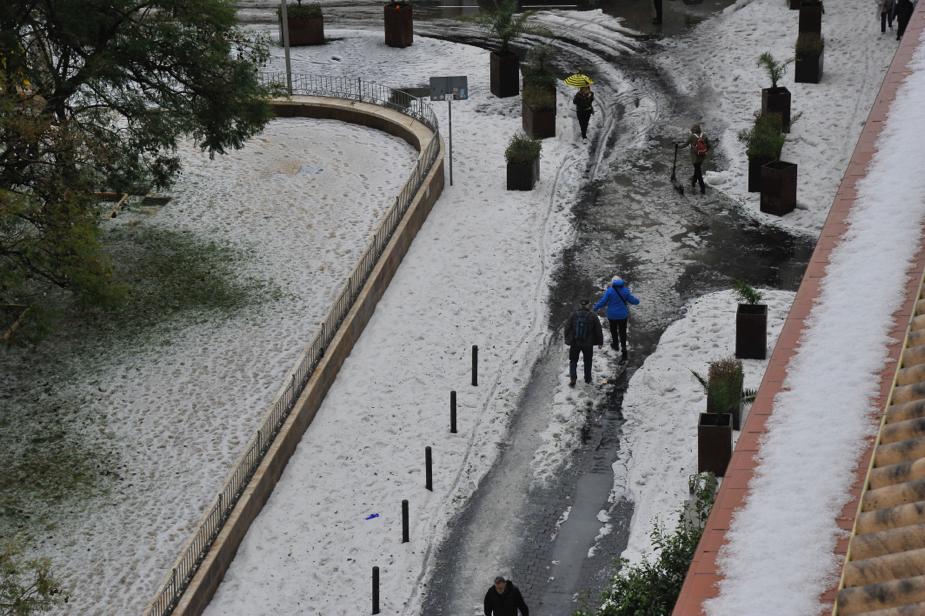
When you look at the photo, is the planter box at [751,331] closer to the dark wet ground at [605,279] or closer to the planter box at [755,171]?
the dark wet ground at [605,279]

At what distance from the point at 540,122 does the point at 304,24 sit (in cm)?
1019

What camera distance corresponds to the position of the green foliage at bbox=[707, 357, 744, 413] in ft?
64.4

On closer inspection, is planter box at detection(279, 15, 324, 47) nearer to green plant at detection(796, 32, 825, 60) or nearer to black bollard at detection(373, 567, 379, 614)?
green plant at detection(796, 32, 825, 60)

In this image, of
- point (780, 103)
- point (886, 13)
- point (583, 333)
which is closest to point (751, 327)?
point (583, 333)

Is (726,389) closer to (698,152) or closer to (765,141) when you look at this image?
(765,141)

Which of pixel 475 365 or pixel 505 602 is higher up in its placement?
pixel 475 365

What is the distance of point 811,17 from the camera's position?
115 feet

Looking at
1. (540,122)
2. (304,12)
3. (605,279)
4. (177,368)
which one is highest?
(304,12)

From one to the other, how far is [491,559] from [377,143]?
1676 centimetres

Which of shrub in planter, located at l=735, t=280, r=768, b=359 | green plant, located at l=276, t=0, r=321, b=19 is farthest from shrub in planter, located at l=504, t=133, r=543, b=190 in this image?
green plant, located at l=276, t=0, r=321, b=19

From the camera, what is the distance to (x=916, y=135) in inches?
663

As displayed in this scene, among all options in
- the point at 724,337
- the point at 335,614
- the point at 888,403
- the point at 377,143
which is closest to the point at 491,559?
the point at 335,614

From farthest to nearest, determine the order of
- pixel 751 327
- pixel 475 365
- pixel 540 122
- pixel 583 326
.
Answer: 1. pixel 540 122
2. pixel 475 365
3. pixel 751 327
4. pixel 583 326

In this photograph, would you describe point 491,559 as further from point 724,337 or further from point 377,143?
point 377,143
